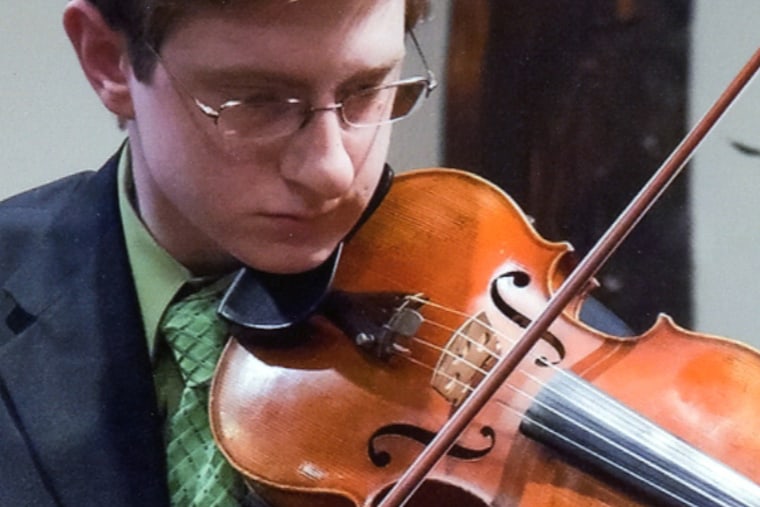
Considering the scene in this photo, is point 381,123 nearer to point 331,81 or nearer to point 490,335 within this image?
point 331,81

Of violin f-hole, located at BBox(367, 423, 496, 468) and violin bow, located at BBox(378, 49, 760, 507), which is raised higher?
violin bow, located at BBox(378, 49, 760, 507)

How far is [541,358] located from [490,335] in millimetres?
44

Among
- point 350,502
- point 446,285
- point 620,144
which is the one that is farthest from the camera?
point 620,144

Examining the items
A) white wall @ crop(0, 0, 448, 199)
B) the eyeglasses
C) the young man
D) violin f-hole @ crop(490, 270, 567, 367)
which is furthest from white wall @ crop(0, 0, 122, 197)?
violin f-hole @ crop(490, 270, 567, 367)

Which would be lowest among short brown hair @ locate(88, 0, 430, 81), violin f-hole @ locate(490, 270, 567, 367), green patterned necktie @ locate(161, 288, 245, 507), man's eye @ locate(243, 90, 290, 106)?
green patterned necktie @ locate(161, 288, 245, 507)

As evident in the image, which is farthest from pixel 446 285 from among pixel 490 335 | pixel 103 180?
pixel 103 180

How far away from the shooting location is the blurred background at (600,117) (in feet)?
3.76

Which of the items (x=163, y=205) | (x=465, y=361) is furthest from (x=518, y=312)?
(x=163, y=205)

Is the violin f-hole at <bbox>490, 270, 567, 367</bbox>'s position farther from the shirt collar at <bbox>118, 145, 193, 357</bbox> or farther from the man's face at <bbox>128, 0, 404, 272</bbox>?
the shirt collar at <bbox>118, 145, 193, 357</bbox>

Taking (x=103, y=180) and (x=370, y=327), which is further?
(x=103, y=180)

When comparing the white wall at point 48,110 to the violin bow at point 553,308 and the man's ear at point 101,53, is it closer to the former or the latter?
the man's ear at point 101,53

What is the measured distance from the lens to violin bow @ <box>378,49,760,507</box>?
76cm

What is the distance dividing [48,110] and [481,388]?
0.68 meters

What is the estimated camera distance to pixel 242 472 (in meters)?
0.79
